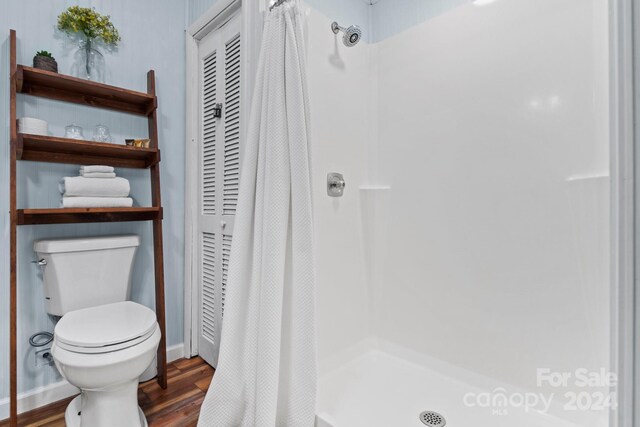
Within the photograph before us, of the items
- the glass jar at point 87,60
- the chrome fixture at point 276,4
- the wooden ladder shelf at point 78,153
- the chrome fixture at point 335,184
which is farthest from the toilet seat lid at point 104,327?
the chrome fixture at point 276,4

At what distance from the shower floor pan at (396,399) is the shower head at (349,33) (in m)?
1.67

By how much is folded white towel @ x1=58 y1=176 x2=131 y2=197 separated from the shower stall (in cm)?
98

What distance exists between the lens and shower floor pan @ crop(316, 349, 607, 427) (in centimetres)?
121

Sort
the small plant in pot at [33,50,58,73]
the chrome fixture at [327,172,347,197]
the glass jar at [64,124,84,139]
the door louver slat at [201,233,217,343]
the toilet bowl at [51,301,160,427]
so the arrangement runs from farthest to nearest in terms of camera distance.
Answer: the door louver slat at [201,233,217,343] < the chrome fixture at [327,172,347,197] < the glass jar at [64,124,84,139] < the small plant in pot at [33,50,58,73] < the toilet bowl at [51,301,160,427]

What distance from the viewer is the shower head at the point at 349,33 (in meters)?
1.46

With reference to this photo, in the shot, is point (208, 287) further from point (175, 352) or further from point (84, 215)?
point (84, 215)

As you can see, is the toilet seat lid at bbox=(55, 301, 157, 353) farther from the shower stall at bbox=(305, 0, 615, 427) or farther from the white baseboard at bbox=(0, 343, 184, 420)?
the shower stall at bbox=(305, 0, 615, 427)

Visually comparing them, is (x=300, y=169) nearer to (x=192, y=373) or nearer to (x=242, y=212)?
(x=242, y=212)

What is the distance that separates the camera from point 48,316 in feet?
4.74

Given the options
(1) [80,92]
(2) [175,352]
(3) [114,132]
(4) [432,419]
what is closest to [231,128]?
(3) [114,132]

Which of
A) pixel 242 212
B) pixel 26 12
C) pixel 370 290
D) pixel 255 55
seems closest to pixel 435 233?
pixel 370 290

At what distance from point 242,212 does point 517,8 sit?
57.1 inches

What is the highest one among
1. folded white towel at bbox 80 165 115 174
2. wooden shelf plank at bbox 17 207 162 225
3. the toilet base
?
folded white towel at bbox 80 165 115 174

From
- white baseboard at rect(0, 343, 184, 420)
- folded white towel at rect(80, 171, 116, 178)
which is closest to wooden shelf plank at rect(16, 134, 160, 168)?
folded white towel at rect(80, 171, 116, 178)
